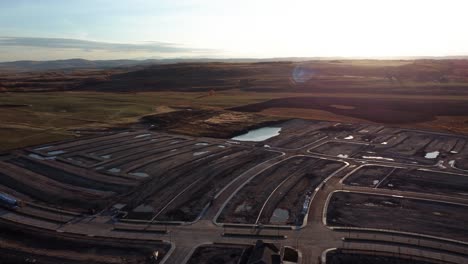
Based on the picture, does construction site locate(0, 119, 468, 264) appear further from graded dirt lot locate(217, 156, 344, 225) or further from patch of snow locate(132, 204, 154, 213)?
graded dirt lot locate(217, 156, 344, 225)

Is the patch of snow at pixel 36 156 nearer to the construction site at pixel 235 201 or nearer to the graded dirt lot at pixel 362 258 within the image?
the construction site at pixel 235 201

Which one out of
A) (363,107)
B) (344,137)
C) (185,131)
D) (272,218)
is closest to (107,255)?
(272,218)

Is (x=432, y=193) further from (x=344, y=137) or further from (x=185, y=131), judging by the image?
(x=185, y=131)

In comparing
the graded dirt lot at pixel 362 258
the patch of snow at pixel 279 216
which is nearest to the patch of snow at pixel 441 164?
the patch of snow at pixel 279 216

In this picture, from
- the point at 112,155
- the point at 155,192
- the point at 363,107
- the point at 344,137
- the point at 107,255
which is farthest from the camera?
the point at 363,107

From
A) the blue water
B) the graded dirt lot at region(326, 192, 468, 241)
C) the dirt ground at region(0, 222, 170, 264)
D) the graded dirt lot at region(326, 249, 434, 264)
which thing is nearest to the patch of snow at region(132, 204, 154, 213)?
the dirt ground at region(0, 222, 170, 264)

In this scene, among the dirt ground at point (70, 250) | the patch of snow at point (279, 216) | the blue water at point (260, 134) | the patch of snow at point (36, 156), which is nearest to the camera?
the dirt ground at point (70, 250)

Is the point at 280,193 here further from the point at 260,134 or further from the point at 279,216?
the point at 260,134
